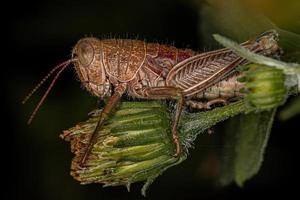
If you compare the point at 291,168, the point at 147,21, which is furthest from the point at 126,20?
the point at 291,168

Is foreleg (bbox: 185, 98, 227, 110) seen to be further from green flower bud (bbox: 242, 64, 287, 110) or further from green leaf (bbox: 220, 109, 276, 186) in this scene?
green flower bud (bbox: 242, 64, 287, 110)

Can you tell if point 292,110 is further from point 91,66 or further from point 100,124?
point 91,66

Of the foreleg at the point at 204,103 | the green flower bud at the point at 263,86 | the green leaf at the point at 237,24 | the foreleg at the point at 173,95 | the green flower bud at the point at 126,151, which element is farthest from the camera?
the foreleg at the point at 204,103

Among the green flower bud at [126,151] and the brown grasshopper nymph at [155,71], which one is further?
the brown grasshopper nymph at [155,71]

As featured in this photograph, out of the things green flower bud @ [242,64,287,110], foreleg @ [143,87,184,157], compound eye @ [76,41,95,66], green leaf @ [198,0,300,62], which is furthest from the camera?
compound eye @ [76,41,95,66]

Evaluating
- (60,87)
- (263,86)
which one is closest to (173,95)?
(263,86)

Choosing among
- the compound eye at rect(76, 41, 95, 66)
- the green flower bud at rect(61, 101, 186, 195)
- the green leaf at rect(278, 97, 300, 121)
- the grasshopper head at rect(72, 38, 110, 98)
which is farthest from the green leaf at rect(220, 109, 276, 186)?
the compound eye at rect(76, 41, 95, 66)

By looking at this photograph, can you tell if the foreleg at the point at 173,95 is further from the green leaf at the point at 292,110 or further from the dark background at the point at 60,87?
the dark background at the point at 60,87

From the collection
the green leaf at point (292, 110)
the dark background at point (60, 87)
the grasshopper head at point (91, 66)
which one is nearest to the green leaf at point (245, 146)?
the green leaf at point (292, 110)
